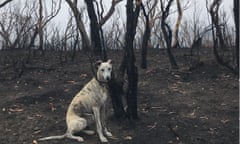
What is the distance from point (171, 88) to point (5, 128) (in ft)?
12.2

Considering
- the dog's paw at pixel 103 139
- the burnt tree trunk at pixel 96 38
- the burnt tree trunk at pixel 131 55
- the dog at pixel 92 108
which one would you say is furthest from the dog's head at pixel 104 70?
the dog's paw at pixel 103 139

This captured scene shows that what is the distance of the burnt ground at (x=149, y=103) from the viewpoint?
23.1 feet

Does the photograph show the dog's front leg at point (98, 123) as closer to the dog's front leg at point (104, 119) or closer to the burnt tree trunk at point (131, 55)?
the dog's front leg at point (104, 119)

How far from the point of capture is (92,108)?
6988mm

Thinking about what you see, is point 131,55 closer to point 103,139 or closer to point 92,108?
point 92,108

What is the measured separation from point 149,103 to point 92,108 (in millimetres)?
1966

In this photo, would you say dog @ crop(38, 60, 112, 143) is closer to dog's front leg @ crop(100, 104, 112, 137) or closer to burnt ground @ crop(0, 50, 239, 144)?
dog's front leg @ crop(100, 104, 112, 137)

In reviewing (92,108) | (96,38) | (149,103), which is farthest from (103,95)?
(149,103)

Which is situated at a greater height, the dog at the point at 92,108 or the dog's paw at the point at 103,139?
the dog at the point at 92,108

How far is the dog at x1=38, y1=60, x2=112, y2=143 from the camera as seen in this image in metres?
6.87

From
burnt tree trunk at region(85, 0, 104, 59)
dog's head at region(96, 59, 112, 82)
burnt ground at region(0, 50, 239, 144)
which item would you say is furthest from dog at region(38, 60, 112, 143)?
burnt tree trunk at region(85, 0, 104, 59)

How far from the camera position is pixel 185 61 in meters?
12.2

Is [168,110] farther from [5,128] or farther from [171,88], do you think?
[5,128]

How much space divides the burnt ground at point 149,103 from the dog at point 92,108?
0.54ft
